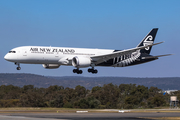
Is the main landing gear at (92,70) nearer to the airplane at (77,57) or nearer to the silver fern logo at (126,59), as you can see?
the airplane at (77,57)

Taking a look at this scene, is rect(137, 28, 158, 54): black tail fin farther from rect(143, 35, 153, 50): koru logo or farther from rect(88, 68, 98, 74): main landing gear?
rect(88, 68, 98, 74): main landing gear

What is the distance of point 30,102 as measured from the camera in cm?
9938

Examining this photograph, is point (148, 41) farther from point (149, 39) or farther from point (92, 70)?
point (92, 70)

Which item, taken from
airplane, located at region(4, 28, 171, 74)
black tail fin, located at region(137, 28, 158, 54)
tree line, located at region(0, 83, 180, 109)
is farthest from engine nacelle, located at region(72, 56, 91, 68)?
tree line, located at region(0, 83, 180, 109)

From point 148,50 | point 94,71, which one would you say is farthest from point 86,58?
point 148,50

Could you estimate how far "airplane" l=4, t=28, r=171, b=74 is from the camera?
174 ft

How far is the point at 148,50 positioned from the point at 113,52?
11306 millimetres

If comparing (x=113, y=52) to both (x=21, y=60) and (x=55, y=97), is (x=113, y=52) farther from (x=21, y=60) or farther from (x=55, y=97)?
(x=55, y=97)

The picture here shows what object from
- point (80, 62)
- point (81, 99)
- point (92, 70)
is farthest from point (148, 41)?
point (81, 99)

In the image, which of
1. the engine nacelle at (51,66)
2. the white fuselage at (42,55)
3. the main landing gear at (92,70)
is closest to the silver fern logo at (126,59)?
the main landing gear at (92,70)

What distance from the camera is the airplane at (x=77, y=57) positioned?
5303 centimetres

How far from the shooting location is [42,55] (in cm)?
5359

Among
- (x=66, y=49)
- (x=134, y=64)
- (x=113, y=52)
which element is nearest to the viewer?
(x=66, y=49)

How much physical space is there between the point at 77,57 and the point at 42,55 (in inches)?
260
